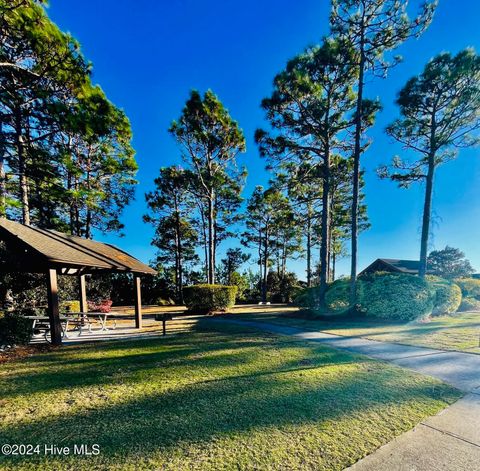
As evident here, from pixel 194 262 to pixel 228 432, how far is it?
24.8 m

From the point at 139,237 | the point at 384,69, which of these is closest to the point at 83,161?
the point at 139,237

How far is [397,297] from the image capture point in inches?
431

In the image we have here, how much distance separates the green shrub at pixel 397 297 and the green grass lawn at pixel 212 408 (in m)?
6.63

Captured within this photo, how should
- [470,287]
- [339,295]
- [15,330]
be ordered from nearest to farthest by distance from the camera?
1. [15,330]
2. [339,295]
3. [470,287]

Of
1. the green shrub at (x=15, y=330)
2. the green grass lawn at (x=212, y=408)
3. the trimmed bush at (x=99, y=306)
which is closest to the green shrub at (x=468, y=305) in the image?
the green grass lawn at (x=212, y=408)

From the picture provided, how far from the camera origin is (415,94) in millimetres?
12625

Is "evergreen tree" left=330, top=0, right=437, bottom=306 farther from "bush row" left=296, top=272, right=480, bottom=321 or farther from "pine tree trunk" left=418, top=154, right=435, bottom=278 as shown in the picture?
"pine tree trunk" left=418, top=154, right=435, bottom=278

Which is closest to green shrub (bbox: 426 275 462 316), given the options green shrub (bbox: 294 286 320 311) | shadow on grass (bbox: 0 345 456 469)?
green shrub (bbox: 294 286 320 311)

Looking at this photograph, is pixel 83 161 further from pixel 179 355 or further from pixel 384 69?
pixel 384 69

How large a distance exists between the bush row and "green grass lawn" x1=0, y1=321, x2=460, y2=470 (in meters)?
6.67

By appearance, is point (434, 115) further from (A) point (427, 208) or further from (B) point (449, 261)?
(B) point (449, 261)

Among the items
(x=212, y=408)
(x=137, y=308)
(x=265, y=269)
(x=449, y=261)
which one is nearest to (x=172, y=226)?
(x=265, y=269)

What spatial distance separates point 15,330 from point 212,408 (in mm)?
6677

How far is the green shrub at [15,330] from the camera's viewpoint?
21.7ft
